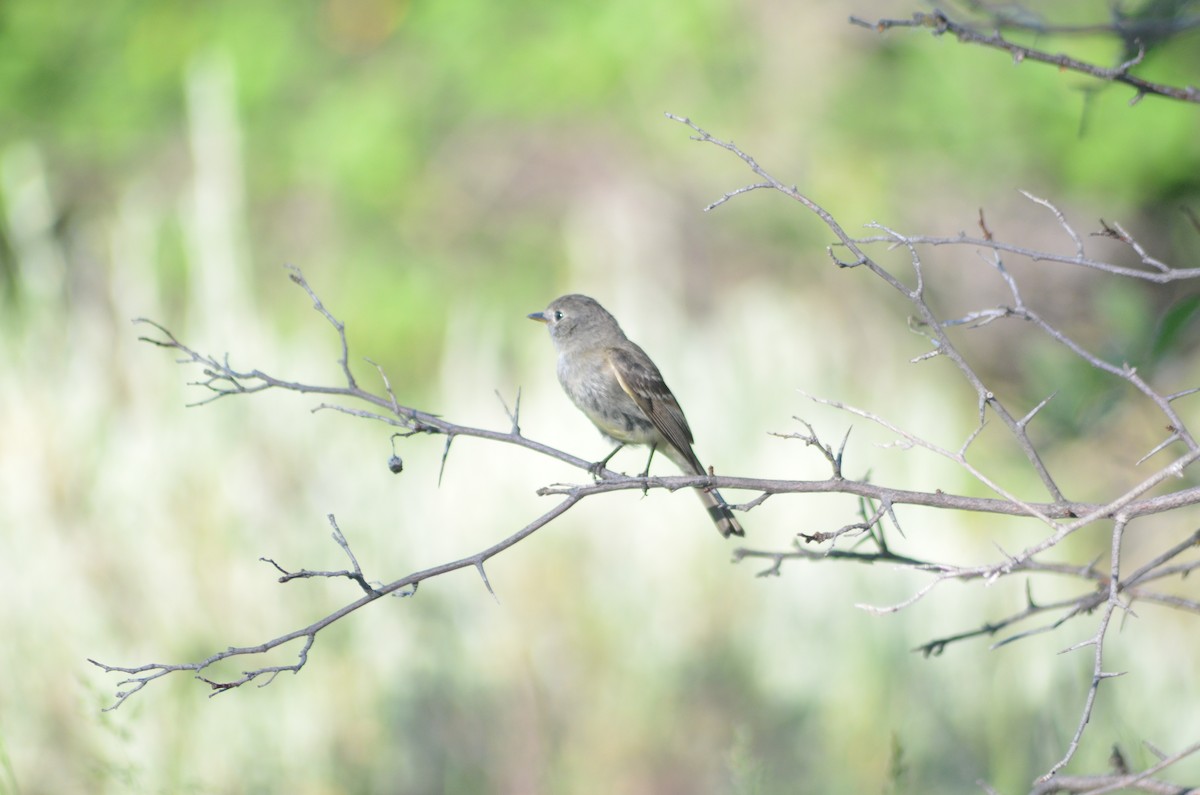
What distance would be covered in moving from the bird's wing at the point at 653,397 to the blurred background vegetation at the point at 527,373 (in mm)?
930

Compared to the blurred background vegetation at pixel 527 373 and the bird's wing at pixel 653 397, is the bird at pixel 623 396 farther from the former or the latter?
the blurred background vegetation at pixel 527 373

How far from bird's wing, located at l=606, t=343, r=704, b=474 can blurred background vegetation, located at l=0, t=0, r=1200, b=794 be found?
3.05 ft

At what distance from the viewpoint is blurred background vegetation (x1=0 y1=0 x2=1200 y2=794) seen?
3867 millimetres

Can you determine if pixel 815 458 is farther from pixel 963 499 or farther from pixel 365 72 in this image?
pixel 365 72

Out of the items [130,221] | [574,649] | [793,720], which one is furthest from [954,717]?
[130,221]

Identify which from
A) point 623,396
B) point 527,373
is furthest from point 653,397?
point 527,373

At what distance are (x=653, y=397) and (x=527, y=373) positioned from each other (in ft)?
8.75

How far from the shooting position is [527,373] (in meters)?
6.05

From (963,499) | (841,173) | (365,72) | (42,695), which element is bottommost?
(963,499)

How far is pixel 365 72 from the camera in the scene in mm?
8781

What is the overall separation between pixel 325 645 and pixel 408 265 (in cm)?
411

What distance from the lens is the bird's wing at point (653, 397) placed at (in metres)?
3.41

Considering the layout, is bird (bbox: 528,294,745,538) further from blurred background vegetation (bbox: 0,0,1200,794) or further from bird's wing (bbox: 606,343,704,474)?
blurred background vegetation (bbox: 0,0,1200,794)

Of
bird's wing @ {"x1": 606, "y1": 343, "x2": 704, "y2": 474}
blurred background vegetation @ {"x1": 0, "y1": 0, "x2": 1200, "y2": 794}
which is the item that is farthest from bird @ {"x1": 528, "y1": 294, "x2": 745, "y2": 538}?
blurred background vegetation @ {"x1": 0, "y1": 0, "x2": 1200, "y2": 794}
